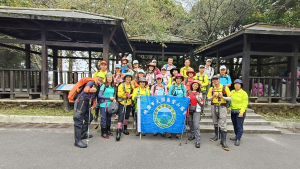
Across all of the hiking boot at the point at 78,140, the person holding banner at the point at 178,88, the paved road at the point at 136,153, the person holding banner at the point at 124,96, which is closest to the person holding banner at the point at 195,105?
the person holding banner at the point at 178,88

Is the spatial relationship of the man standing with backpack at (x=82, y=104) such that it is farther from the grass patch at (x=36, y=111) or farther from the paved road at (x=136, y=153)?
the grass patch at (x=36, y=111)

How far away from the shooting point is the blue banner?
444 centimetres

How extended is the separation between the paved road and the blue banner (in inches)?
13.6

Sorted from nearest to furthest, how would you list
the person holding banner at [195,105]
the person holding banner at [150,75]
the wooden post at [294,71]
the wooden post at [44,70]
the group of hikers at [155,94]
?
the group of hikers at [155,94]
the person holding banner at [195,105]
the person holding banner at [150,75]
the wooden post at [44,70]
the wooden post at [294,71]

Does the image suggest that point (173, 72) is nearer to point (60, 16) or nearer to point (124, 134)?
point (124, 134)

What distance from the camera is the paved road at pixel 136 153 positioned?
321 cm

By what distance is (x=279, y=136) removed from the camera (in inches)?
204

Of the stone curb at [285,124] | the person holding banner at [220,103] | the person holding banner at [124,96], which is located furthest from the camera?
the stone curb at [285,124]

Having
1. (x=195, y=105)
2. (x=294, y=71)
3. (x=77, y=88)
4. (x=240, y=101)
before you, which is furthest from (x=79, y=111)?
(x=294, y=71)

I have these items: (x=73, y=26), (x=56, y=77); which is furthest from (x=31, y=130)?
(x=73, y=26)

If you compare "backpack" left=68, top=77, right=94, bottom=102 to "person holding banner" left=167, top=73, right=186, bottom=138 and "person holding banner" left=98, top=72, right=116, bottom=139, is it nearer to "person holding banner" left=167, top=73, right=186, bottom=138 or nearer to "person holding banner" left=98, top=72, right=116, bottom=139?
"person holding banner" left=98, top=72, right=116, bottom=139

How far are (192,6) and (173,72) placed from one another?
14165mm

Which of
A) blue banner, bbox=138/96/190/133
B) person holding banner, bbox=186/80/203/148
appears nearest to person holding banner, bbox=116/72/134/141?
blue banner, bbox=138/96/190/133

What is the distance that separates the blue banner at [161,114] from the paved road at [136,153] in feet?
1.14
